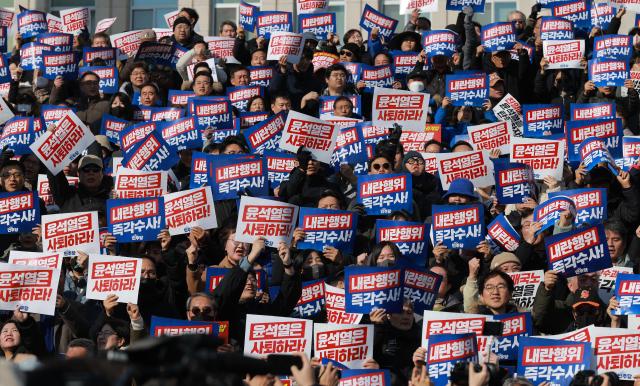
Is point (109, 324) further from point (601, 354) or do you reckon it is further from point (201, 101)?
point (201, 101)

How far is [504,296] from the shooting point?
929 cm

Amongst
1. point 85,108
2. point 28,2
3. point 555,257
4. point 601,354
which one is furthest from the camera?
point 28,2

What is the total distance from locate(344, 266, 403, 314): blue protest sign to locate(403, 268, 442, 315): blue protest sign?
123 mm

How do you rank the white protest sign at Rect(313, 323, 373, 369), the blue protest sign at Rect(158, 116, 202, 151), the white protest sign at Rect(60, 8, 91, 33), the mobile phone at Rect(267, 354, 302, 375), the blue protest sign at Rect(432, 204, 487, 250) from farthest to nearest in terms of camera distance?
the white protest sign at Rect(60, 8, 91, 33) → the blue protest sign at Rect(158, 116, 202, 151) → the blue protest sign at Rect(432, 204, 487, 250) → the white protest sign at Rect(313, 323, 373, 369) → the mobile phone at Rect(267, 354, 302, 375)

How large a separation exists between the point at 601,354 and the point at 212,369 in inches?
230

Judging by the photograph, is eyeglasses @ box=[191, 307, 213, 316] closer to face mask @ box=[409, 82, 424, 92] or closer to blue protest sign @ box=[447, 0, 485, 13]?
face mask @ box=[409, 82, 424, 92]

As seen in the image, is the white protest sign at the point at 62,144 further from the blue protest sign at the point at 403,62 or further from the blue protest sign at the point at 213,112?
the blue protest sign at the point at 403,62

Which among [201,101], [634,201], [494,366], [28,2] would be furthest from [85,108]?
[28,2]

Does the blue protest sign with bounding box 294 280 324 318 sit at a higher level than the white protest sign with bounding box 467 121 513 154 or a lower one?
lower

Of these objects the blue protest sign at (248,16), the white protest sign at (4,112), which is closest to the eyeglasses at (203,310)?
the white protest sign at (4,112)

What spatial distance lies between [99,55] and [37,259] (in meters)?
7.08

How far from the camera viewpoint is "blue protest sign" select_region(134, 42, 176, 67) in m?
17.2

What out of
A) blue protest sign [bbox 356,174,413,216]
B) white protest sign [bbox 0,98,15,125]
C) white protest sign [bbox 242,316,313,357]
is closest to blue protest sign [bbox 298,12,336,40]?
white protest sign [bbox 0,98,15,125]

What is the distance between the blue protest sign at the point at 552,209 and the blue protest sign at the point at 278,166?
8.96ft
